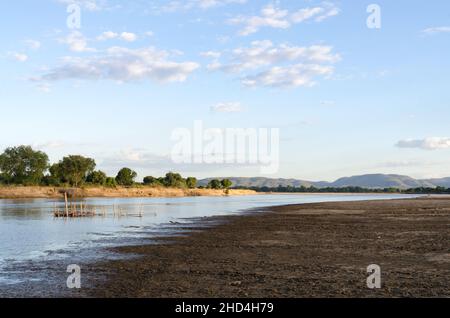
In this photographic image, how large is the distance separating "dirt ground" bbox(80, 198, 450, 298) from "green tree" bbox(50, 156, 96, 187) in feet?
489

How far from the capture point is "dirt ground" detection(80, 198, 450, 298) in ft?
50.5

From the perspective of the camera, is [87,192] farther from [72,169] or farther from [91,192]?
[72,169]

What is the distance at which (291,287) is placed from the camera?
1577 centimetres

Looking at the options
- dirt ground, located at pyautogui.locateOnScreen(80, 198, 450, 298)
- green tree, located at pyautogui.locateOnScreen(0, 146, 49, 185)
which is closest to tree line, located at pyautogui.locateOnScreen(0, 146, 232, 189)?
green tree, located at pyautogui.locateOnScreen(0, 146, 49, 185)

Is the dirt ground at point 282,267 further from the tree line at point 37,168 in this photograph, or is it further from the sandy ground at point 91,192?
the tree line at point 37,168

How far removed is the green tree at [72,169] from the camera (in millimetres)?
172125

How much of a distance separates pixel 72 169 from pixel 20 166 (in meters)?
19.8

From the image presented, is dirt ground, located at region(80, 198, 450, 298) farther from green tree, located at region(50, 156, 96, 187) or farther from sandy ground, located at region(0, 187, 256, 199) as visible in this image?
green tree, located at region(50, 156, 96, 187)

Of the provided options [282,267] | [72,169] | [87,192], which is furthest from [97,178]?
[282,267]
